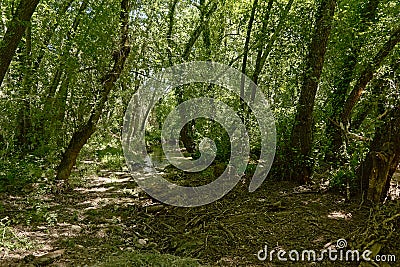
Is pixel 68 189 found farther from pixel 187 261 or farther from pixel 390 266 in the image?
pixel 390 266

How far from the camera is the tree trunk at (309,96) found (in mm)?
6441

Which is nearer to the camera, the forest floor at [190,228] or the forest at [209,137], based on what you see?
the forest floor at [190,228]

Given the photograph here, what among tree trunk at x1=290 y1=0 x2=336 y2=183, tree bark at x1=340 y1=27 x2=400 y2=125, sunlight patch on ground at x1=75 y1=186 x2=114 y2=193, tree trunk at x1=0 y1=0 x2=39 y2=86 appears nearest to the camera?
tree trunk at x1=0 y1=0 x2=39 y2=86

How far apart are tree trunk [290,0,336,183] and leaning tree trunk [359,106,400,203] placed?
5.03ft

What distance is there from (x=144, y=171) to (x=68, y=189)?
2968 mm

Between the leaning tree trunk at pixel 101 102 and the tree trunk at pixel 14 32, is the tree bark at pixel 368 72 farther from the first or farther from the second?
the tree trunk at pixel 14 32

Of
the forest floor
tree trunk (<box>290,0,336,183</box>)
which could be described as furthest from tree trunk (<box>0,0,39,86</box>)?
tree trunk (<box>290,0,336,183</box>)

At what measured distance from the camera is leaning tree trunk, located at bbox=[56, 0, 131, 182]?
7.83m

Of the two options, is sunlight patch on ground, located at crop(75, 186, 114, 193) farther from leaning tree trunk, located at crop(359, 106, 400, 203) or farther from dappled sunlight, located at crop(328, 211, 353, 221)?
leaning tree trunk, located at crop(359, 106, 400, 203)

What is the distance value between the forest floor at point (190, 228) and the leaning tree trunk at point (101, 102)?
844 millimetres

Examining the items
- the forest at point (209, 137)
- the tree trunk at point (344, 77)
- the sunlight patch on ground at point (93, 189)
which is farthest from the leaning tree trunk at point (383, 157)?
the sunlight patch on ground at point (93, 189)

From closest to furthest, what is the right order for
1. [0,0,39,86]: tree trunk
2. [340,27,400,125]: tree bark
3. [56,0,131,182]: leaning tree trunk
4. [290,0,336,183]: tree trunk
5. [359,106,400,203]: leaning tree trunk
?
[359,106,400,203]: leaning tree trunk, [0,0,39,86]: tree trunk, [340,27,400,125]: tree bark, [290,0,336,183]: tree trunk, [56,0,131,182]: leaning tree trunk

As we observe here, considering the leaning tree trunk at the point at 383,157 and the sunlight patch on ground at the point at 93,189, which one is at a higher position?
the leaning tree trunk at the point at 383,157

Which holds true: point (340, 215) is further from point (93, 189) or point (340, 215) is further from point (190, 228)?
point (93, 189)
